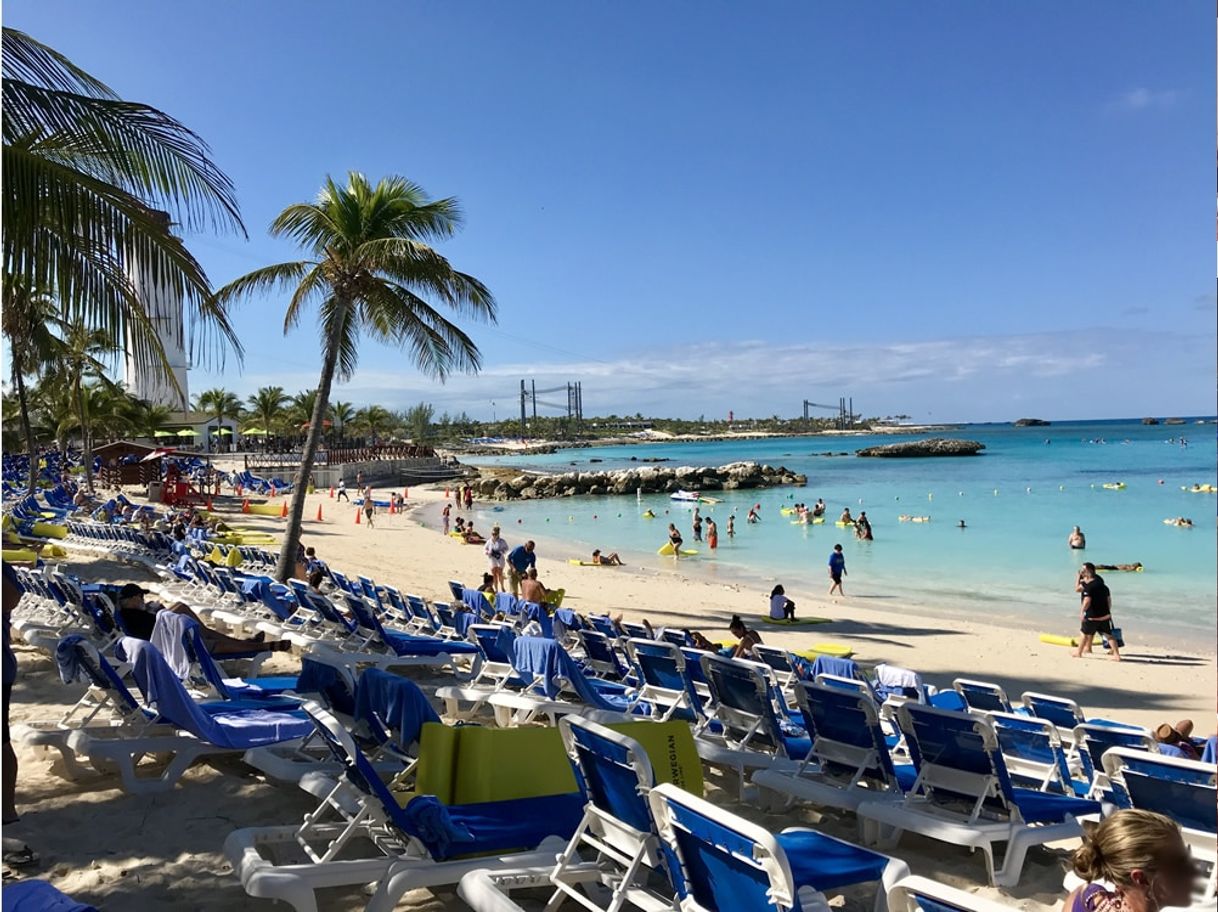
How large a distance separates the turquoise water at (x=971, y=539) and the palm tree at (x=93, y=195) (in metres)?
5.89

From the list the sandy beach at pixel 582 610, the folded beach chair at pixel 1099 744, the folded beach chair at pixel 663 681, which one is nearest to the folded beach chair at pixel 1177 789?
the sandy beach at pixel 582 610

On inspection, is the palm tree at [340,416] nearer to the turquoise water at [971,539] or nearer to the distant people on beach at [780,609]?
the turquoise water at [971,539]

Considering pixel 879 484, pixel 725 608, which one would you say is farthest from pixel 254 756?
pixel 879 484

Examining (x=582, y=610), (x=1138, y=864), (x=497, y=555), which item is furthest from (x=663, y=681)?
(x=497, y=555)

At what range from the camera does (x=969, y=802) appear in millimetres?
4023

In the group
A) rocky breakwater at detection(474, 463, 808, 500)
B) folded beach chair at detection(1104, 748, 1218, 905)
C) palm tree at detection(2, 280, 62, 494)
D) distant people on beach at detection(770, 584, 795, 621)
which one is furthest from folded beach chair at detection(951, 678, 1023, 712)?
rocky breakwater at detection(474, 463, 808, 500)

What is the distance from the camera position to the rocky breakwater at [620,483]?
54.8 m

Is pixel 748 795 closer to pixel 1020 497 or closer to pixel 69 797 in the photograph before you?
pixel 69 797

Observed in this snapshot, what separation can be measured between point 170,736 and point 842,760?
11.6 feet

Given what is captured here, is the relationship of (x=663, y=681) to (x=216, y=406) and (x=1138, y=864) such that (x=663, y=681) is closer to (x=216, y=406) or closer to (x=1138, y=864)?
(x=1138, y=864)

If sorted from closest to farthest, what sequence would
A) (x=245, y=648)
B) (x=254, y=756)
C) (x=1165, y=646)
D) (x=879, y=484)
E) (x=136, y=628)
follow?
(x=254, y=756)
(x=136, y=628)
(x=245, y=648)
(x=1165, y=646)
(x=879, y=484)

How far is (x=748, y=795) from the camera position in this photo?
4855 millimetres

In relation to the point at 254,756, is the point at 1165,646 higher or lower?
lower

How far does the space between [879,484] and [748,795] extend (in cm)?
5851
